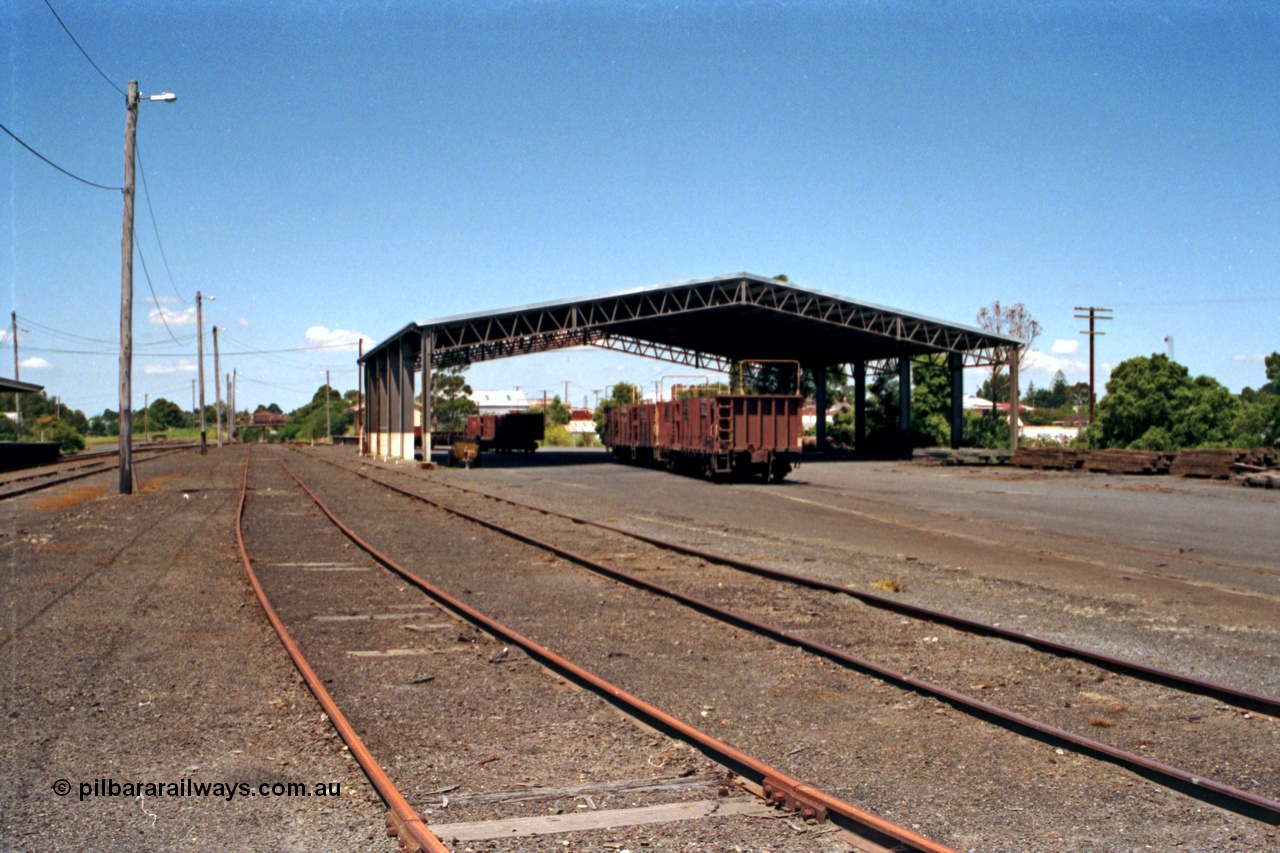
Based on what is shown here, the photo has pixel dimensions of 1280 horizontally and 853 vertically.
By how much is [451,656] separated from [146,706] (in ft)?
7.34

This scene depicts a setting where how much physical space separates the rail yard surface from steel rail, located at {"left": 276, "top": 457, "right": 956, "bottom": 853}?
4cm

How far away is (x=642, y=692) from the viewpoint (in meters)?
6.72

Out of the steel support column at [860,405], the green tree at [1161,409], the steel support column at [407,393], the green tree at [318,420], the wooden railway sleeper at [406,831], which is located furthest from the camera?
the green tree at [318,420]

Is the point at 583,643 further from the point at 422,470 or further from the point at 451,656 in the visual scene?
the point at 422,470

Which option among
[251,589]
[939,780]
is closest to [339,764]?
[939,780]

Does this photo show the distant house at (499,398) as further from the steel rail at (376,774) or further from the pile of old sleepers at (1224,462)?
the steel rail at (376,774)

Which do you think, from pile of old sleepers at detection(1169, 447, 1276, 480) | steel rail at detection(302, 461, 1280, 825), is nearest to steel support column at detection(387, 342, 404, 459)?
pile of old sleepers at detection(1169, 447, 1276, 480)

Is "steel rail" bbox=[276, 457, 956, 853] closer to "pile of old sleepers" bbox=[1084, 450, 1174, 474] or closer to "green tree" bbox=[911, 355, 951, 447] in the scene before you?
"pile of old sleepers" bbox=[1084, 450, 1174, 474]

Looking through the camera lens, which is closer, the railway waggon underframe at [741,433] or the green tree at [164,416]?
the railway waggon underframe at [741,433]

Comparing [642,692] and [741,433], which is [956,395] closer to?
[741,433]

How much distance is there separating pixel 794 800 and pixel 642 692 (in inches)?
87.1

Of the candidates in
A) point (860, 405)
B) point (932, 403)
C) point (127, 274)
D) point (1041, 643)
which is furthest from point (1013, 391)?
point (1041, 643)

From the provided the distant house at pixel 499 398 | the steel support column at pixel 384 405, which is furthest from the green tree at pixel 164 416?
the steel support column at pixel 384 405

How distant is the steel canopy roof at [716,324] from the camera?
144ft
